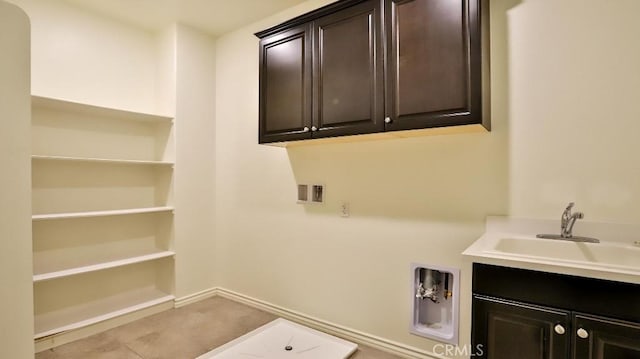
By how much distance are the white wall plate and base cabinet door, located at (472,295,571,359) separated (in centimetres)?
109

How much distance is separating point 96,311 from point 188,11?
2.62 meters

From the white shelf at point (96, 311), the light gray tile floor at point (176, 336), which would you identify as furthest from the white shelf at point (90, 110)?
the light gray tile floor at point (176, 336)

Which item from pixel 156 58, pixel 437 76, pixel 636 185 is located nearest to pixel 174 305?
pixel 156 58

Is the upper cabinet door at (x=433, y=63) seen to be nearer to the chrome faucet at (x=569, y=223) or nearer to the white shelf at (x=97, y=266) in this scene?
the chrome faucet at (x=569, y=223)

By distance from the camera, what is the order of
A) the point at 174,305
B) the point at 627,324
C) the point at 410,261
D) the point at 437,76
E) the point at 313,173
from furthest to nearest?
the point at 174,305
the point at 313,173
the point at 410,261
the point at 437,76
the point at 627,324

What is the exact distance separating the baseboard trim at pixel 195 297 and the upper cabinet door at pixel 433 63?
8.19ft

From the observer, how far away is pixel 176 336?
2559 mm

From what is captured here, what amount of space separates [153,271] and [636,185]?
11.9ft

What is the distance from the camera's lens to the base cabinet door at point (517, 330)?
1.28m

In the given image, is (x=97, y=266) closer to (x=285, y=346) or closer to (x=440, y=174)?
(x=285, y=346)

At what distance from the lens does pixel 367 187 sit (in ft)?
7.93

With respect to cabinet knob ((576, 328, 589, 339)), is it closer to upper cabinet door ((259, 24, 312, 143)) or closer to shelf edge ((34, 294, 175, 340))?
upper cabinet door ((259, 24, 312, 143))

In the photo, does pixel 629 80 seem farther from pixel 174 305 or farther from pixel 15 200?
pixel 174 305

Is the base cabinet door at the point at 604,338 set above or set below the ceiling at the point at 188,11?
below
